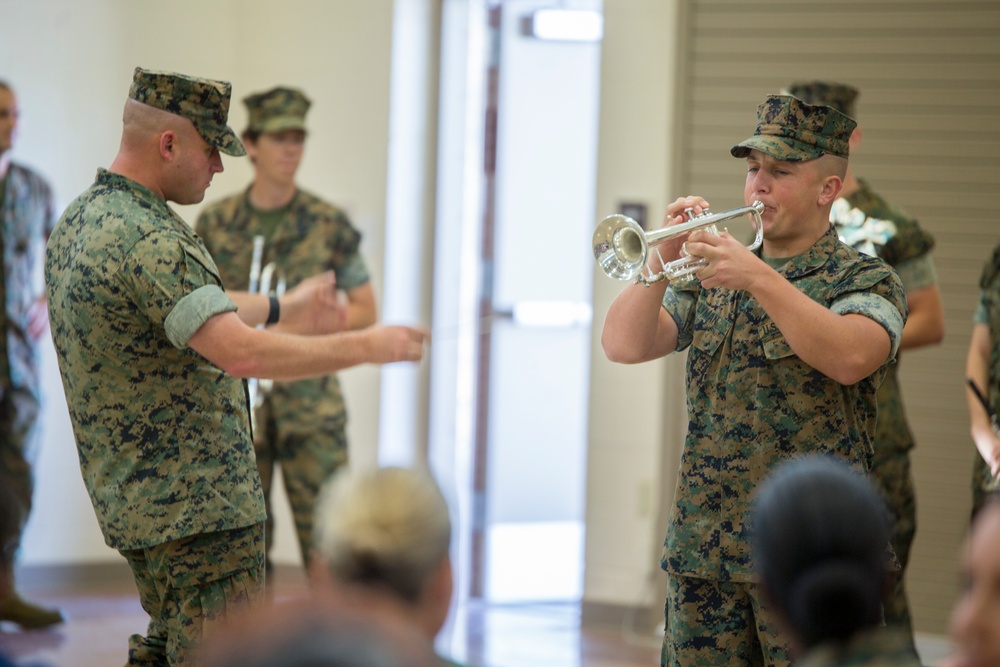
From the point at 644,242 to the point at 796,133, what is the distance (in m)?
0.44

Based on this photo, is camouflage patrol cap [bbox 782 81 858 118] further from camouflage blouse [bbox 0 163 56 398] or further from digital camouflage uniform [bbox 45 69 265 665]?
camouflage blouse [bbox 0 163 56 398]

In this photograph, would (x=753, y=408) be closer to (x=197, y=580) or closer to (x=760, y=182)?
(x=760, y=182)

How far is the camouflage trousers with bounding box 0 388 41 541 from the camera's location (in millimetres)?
5191

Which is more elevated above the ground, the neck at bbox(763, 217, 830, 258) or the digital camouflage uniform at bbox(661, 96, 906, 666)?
the neck at bbox(763, 217, 830, 258)

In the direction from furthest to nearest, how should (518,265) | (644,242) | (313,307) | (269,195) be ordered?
(518,265), (269,195), (313,307), (644,242)

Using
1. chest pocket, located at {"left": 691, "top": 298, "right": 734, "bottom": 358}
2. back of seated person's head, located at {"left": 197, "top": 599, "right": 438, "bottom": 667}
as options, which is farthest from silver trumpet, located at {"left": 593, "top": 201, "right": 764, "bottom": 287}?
back of seated person's head, located at {"left": 197, "top": 599, "right": 438, "bottom": 667}

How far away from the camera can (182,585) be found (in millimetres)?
2924

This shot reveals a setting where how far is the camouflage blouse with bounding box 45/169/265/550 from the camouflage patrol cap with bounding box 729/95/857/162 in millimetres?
1315

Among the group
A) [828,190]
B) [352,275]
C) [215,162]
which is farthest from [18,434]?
[828,190]

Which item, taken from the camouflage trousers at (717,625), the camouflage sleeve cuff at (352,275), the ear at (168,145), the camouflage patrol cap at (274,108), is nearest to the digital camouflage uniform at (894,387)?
the camouflage trousers at (717,625)

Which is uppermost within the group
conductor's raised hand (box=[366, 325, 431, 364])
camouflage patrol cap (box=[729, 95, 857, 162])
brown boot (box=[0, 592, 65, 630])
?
camouflage patrol cap (box=[729, 95, 857, 162])

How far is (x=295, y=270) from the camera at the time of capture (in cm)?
473

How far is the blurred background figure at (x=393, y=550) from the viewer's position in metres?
1.57

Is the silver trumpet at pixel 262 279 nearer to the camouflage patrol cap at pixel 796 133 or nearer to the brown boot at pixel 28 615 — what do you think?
the brown boot at pixel 28 615
